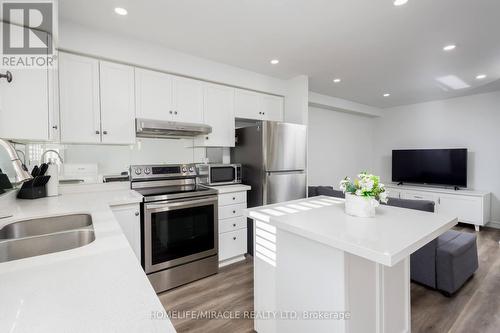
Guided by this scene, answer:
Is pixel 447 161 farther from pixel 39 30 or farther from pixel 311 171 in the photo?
pixel 39 30

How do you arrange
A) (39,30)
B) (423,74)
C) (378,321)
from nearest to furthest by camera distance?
1. (378,321)
2. (39,30)
3. (423,74)

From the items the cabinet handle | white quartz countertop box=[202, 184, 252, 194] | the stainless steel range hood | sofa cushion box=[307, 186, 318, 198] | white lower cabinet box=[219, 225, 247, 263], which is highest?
the cabinet handle

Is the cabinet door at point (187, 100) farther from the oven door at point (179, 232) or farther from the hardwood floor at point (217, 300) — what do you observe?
the hardwood floor at point (217, 300)

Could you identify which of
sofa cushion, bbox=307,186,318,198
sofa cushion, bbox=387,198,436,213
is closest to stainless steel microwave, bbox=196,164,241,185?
sofa cushion, bbox=307,186,318,198

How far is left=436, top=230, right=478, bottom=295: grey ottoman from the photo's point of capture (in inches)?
85.5

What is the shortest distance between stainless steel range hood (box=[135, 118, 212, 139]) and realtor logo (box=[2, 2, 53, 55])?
35.4 inches

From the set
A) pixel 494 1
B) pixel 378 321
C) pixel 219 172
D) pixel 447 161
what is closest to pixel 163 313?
pixel 378 321

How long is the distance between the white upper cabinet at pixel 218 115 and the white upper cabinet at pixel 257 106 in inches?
5.1

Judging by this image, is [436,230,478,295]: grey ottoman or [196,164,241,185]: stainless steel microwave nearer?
[436,230,478,295]: grey ottoman

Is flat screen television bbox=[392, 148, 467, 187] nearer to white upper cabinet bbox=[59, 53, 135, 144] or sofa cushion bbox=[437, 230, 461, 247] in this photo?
sofa cushion bbox=[437, 230, 461, 247]

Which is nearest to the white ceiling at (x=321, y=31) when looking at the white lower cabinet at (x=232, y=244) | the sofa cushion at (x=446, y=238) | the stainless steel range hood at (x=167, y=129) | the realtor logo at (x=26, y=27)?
the realtor logo at (x=26, y=27)

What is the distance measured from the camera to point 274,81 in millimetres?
3594

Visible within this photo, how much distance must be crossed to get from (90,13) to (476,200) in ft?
20.0

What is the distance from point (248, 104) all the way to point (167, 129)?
132 centimetres
